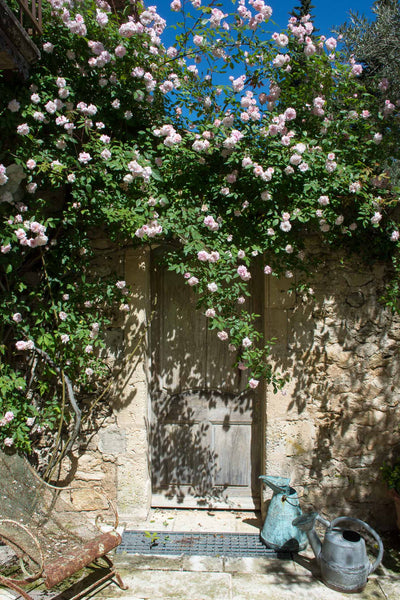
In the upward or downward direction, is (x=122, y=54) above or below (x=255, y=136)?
above

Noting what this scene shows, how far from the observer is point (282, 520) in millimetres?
3482

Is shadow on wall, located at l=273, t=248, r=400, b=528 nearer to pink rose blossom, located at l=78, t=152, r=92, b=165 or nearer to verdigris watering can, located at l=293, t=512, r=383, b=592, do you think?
verdigris watering can, located at l=293, t=512, r=383, b=592

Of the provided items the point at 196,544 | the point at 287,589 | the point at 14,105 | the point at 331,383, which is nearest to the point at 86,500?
the point at 196,544

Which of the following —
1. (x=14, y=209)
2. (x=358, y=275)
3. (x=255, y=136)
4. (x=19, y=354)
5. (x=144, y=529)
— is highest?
(x=255, y=136)

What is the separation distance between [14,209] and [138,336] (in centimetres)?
130

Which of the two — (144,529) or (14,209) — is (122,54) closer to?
(14,209)

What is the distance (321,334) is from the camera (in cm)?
370

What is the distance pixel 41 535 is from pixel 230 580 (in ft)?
4.16

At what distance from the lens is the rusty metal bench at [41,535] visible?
266 cm

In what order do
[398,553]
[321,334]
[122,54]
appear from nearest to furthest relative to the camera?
[122,54], [398,553], [321,334]

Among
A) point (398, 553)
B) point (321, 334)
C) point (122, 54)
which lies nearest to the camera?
point (122, 54)

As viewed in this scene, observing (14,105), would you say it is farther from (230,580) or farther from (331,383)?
(230,580)

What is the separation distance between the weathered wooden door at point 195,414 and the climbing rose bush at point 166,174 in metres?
0.46

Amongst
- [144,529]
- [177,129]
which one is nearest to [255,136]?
[177,129]
